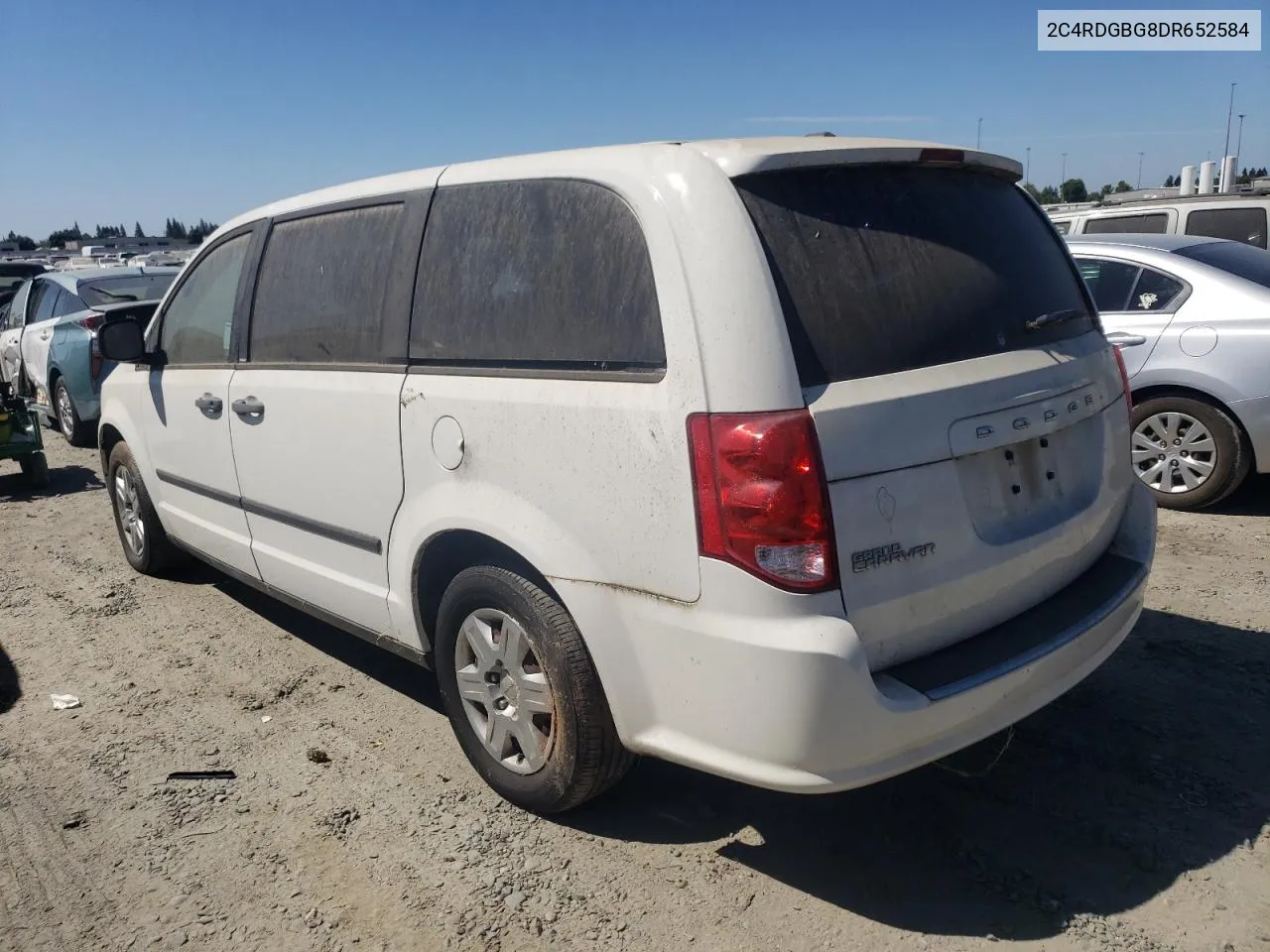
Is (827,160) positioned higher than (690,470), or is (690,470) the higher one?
(827,160)

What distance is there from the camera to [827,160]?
8.91 feet

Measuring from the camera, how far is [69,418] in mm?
10242

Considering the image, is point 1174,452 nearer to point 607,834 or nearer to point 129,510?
point 607,834

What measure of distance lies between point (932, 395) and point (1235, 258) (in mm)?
5025

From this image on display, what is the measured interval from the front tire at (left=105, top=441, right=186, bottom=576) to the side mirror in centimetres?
71

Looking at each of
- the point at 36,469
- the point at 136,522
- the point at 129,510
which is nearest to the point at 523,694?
the point at 136,522

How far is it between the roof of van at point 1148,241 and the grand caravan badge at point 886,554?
16.6 ft

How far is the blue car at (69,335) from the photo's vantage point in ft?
31.7

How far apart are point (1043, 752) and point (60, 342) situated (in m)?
9.71

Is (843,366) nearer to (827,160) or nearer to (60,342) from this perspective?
(827,160)

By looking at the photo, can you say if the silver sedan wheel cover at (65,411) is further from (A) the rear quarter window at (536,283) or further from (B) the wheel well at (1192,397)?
(B) the wheel well at (1192,397)

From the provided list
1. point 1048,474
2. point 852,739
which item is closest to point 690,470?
point 852,739

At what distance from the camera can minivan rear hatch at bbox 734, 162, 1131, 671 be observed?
2500mm

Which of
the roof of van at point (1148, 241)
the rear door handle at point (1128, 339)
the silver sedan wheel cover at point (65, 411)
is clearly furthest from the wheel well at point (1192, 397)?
the silver sedan wheel cover at point (65, 411)
